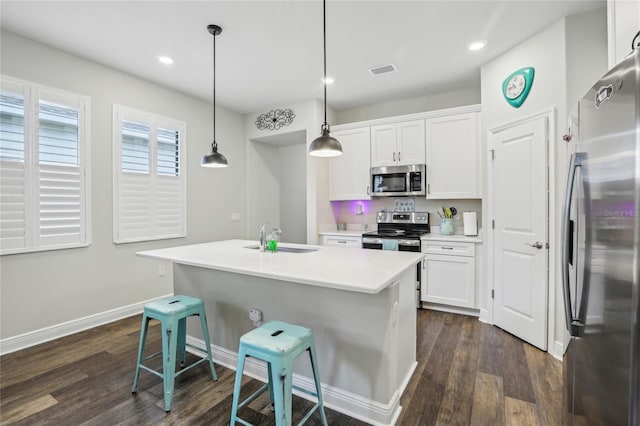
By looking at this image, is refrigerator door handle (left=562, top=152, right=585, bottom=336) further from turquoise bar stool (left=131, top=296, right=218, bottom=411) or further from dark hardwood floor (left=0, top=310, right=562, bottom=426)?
turquoise bar stool (left=131, top=296, right=218, bottom=411)

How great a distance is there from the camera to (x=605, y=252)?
3.40 ft

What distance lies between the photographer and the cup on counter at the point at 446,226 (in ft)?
Result: 13.1

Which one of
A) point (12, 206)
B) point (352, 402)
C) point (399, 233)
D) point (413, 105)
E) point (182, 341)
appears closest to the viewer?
point (352, 402)

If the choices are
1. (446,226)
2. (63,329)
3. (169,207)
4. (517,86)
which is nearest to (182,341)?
(63,329)

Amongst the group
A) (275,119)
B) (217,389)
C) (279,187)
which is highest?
(275,119)

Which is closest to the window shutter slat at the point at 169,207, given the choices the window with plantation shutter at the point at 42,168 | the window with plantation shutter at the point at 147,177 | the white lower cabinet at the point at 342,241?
the window with plantation shutter at the point at 147,177

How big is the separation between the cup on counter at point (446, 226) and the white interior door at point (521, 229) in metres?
0.76

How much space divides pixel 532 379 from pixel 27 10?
4.81 metres

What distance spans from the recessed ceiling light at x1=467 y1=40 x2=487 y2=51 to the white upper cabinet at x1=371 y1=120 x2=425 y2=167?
108cm

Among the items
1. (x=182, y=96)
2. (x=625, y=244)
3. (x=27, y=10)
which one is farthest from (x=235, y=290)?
(x=182, y=96)

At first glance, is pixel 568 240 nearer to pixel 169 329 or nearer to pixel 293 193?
pixel 169 329

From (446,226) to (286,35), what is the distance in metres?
2.93

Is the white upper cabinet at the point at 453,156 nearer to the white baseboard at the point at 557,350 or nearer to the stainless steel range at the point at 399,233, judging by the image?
the stainless steel range at the point at 399,233

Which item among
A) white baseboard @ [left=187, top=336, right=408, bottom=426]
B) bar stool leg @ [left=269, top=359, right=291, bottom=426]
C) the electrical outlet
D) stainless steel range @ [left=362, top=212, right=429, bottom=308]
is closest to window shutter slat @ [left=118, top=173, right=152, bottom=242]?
the electrical outlet
